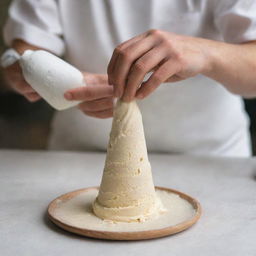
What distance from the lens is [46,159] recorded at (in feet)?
4.71

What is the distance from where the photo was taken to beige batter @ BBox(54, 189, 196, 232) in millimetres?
924

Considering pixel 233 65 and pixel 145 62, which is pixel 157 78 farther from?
pixel 233 65

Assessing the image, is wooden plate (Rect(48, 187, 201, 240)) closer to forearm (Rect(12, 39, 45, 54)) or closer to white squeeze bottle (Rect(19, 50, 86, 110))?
white squeeze bottle (Rect(19, 50, 86, 110))

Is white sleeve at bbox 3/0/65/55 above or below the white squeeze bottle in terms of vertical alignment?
above

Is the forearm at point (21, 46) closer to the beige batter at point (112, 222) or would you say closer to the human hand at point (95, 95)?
the human hand at point (95, 95)

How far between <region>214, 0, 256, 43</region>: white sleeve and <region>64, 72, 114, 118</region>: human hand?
0.36 meters

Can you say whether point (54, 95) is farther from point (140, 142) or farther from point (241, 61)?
point (241, 61)

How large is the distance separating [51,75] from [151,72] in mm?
274

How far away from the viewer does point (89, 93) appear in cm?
116

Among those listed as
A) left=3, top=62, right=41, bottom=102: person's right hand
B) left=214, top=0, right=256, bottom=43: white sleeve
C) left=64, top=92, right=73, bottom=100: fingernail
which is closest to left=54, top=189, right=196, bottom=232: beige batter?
left=64, top=92, right=73, bottom=100: fingernail

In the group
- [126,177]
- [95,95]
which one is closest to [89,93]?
[95,95]

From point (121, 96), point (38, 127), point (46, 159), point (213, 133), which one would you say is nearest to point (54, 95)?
point (121, 96)

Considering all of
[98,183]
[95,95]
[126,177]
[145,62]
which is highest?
[145,62]

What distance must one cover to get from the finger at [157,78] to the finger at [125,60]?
0.14 ft
